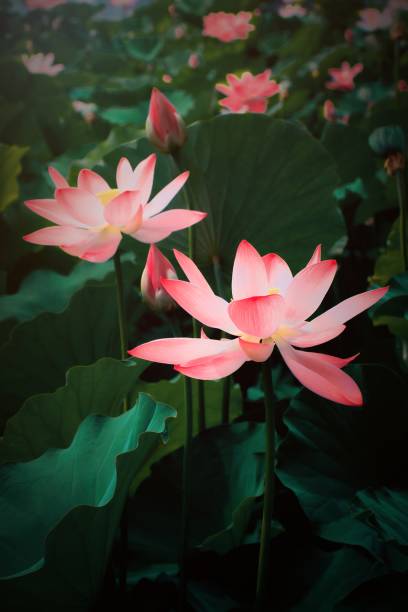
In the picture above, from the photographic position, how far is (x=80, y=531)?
45 cm

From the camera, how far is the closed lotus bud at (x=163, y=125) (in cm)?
62

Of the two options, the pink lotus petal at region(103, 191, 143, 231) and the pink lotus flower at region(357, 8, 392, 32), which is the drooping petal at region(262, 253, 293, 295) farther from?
the pink lotus flower at region(357, 8, 392, 32)

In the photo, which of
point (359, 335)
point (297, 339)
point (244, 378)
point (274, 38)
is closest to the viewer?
point (297, 339)

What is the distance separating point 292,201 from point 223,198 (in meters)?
0.09

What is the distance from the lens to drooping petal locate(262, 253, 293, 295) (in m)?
0.44

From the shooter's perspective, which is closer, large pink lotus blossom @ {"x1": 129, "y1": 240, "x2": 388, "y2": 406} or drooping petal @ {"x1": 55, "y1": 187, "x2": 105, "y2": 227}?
large pink lotus blossom @ {"x1": 129, "y1": 240, "x2": 388, "y2": 406}

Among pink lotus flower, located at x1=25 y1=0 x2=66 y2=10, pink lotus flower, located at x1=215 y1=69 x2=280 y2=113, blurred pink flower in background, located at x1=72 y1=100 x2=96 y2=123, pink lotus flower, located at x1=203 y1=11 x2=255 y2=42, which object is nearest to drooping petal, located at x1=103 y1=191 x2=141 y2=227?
pink lotus flower, located at x1=215 y1=69 x2=280 y2=113

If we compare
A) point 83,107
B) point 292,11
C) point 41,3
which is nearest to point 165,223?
point 83,107

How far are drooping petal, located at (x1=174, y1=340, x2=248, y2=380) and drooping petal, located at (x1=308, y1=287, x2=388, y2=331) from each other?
0.06m

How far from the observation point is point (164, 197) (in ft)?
1.88

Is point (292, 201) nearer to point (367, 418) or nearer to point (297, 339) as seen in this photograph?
point (367, 418)

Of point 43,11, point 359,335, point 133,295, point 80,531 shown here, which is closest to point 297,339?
point 80,531

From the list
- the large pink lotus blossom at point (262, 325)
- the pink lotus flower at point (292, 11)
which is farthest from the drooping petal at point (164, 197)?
the pink lotus flower at point (292, 11)

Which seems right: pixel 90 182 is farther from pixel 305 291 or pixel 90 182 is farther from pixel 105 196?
pixel 305 291
